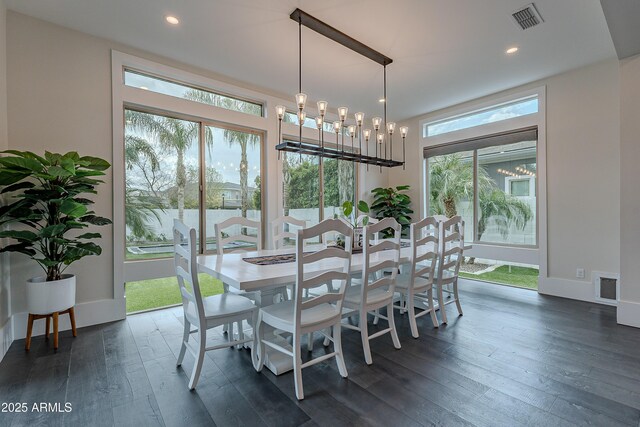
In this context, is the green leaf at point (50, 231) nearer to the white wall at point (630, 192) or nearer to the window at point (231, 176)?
the window at point (231, 176)

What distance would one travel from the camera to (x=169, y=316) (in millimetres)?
3238

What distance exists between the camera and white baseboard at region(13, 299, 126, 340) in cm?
265

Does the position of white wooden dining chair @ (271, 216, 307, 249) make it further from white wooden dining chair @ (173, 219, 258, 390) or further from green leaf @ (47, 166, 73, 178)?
green leaf @ (47, 166, 73, 178)

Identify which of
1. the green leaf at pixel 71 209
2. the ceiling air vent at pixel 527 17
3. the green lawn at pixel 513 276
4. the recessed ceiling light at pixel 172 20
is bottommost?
the green lawn at pixel 513 276

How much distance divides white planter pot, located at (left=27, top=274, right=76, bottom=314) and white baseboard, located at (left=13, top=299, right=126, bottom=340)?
1.24ft

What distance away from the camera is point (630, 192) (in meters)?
2.96

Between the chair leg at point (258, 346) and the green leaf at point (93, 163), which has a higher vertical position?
the green leaf at point (93, 163)

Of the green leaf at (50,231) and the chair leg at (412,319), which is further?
the chair leg at (412,319)

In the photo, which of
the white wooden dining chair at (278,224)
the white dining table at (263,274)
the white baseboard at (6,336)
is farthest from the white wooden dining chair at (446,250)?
the white baseboard at (6,336)

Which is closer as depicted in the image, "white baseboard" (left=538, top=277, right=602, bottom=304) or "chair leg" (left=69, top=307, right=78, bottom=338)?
"chair leg" (left=69, top=307, right=78, bottom=338)

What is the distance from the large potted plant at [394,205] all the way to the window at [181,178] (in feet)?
7.90

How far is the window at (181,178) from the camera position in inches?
133

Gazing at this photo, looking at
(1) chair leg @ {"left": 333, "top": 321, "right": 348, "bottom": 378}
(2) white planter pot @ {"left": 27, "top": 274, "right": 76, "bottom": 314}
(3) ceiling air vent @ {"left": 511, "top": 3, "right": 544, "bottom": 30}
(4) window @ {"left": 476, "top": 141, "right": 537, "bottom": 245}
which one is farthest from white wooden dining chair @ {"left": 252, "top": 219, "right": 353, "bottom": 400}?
(4) window @ {"left": 476, "top": 141, "right": 537, "bottom": 245}

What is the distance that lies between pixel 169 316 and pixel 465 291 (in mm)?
3871
